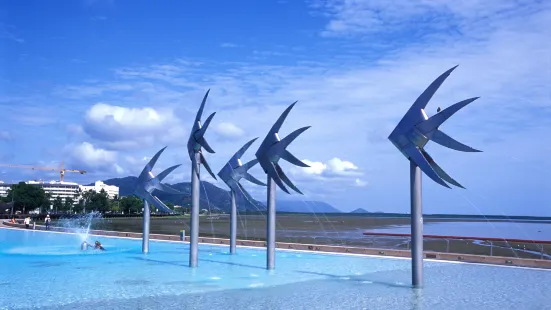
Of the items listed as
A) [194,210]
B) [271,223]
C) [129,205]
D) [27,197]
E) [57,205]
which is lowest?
[271,223]

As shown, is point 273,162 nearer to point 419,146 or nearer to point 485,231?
point 419,146

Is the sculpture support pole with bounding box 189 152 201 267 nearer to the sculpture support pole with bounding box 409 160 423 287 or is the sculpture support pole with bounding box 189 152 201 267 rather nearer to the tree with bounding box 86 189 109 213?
the sculpture support pole with bounding box 409 160 423 287

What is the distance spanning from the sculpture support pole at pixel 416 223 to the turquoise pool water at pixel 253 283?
21.4 inches

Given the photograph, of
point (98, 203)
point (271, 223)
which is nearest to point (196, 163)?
point (271, 223)

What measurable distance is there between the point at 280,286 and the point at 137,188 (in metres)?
10.7

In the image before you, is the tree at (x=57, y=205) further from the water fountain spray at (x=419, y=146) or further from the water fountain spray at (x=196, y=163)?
the water fountain spray at (x=419, y=146)

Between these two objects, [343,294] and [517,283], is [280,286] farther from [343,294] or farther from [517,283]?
[517,283]

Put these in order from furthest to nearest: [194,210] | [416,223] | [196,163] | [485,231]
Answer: [485,231] < [196,163] < [194,210] < [416,223]

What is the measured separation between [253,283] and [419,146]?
612cm

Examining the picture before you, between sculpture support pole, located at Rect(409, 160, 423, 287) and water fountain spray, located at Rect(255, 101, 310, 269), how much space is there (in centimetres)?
426

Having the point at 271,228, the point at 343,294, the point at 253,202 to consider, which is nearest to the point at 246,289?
the point at 343,294

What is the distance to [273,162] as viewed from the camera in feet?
60.5

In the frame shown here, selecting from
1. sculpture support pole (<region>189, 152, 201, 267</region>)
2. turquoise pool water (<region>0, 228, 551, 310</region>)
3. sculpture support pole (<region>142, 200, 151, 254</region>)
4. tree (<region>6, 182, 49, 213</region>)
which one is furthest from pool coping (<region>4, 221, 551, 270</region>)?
tree (<region>6, 182, 49, 213</region>)

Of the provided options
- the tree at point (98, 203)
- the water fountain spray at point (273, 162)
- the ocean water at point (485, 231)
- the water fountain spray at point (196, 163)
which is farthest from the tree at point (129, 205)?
the water fountain spray at point (273, 162)
